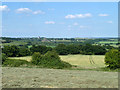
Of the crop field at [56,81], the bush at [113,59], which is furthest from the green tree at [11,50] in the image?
the crop field at [56,81]

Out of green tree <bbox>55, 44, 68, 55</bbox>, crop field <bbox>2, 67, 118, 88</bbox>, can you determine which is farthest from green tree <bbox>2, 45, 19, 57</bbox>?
crop field <bbox>2, 67, 118, 88</bbox>

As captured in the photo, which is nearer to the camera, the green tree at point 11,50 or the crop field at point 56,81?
the crop field at point 56,81

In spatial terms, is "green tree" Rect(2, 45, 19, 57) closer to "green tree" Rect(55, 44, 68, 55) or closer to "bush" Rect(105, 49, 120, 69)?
"green tree" Rect(55, 44, 68, 55)

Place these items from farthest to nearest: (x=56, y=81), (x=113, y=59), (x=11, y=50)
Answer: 1. (x=11, y=50)
2. (x=113, y=59)
3. (x=56, y=81)

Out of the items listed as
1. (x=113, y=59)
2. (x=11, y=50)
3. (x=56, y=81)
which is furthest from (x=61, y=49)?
(x=56, y=81)

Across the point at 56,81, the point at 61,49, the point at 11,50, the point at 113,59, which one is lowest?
the point at 61,49

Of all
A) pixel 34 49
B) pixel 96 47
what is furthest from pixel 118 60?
pixel 96 47

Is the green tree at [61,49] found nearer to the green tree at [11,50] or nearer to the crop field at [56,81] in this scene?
the green tree at [11,50]

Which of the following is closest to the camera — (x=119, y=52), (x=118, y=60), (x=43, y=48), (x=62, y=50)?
(x=118, y=60)

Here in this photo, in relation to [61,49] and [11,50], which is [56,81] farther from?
[61,49]

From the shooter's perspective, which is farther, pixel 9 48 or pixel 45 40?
pixel 45 40

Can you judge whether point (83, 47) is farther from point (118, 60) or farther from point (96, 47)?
point (118, 60)
